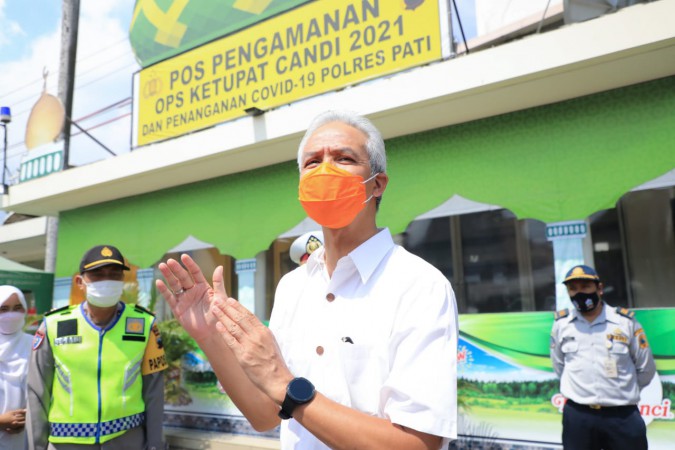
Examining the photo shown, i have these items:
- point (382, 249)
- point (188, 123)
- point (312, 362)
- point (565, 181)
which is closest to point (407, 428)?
point (312, 362)

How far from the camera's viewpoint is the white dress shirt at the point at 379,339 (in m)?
1.13

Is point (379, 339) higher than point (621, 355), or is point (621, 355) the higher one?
point (379, 339)

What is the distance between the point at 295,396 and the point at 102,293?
224cm

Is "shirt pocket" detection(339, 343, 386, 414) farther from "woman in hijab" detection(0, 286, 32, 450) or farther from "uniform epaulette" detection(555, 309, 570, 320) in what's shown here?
"uniform epaulette" detection(555, 309, 570, 320)

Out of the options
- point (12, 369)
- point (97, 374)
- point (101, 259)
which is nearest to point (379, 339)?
point (97, 374)

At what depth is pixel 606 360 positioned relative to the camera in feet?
12.8

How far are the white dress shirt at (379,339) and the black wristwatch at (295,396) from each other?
153 millimetres

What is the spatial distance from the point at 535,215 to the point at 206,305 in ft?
14.6

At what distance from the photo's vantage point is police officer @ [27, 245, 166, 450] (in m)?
2.77

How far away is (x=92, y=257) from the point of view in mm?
3068

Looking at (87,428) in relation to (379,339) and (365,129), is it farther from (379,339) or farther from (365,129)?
(365,129)

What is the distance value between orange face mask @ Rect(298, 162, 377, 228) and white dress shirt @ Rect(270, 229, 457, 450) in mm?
103

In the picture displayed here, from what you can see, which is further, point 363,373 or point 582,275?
point 582,275

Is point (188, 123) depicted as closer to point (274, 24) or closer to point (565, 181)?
point (274, 24)
